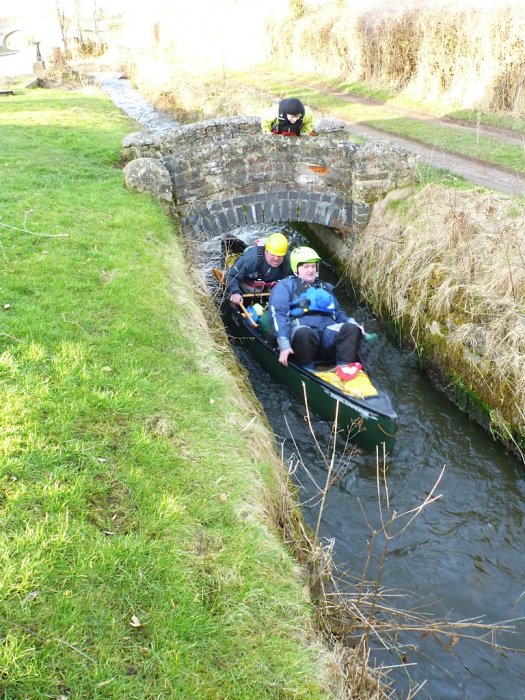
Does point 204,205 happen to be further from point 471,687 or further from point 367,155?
point 471,687

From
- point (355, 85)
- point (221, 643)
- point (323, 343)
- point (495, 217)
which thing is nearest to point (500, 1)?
point (355, 85)

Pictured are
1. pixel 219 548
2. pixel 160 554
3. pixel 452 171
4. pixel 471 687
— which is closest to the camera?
pixel 160 554

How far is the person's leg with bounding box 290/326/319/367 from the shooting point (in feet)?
21.8

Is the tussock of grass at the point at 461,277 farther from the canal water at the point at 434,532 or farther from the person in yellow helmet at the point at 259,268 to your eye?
the person in yellow helmet at the point at 259,268

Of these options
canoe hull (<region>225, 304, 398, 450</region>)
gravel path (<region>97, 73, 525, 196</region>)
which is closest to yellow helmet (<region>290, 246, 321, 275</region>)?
canoe hull (<region>225, 304, 398, 450</region>)

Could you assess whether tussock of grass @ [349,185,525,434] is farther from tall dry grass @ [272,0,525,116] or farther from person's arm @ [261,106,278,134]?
tall dry grass @ [272,0,525,116]

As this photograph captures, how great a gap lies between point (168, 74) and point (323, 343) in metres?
20.2

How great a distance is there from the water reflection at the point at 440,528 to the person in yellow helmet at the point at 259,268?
1.72 m

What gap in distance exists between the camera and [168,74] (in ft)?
74.6

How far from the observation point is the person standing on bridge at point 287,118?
9.16 meters

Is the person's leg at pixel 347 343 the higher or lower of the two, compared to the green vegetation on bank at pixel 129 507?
lower

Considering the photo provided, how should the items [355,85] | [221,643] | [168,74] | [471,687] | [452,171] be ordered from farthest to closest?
[168,74]
[355,85]
[452,171]
[471,687]
[221,643]

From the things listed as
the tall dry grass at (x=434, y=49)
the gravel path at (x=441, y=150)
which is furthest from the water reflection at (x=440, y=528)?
the tall dry grass at (x=434, y=49)

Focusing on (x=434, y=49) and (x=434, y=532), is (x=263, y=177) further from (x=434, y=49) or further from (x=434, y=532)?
(x=434, y=49)
